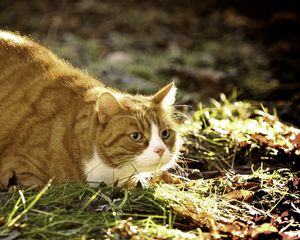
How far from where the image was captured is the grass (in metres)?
3.09

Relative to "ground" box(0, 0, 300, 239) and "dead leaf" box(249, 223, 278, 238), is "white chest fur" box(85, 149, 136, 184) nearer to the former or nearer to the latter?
"ground" box(0, 0, 300, 239)

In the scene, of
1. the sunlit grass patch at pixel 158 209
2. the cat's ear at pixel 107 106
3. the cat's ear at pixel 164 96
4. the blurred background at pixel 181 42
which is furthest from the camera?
the blurred background at pixel 181 42

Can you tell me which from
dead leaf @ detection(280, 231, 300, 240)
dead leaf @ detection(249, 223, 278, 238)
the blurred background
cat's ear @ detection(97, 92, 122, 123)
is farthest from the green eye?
the blurred background

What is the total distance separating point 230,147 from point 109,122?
138cm

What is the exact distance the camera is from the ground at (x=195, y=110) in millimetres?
3271

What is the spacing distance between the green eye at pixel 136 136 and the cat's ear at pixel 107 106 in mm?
168

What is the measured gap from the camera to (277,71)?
26.9 ft

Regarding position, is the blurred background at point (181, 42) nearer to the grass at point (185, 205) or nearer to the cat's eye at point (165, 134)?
the grass at point (185, 205)

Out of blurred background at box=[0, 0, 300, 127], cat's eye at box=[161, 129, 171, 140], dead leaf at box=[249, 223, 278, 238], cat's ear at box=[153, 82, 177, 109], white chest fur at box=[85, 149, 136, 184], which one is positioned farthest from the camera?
blurred background at box=[0, 0, 300, 127]

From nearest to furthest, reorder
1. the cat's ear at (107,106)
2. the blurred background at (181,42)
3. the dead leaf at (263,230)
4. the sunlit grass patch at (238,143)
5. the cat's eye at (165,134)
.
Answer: the dead leaf at (263,230), the cat's ear at (107,106), the cat's eye at (165,134), the sunlit grass patch at (238,143), the blurred background at (181,42)

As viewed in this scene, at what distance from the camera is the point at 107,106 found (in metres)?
3.63

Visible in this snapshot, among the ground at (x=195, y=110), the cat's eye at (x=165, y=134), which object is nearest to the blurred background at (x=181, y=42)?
the ground at (x=195, y=110)

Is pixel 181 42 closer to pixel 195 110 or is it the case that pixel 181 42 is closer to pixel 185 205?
pixel 195 110

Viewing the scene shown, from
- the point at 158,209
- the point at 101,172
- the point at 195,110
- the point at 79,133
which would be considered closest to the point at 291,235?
the point at 158,209
